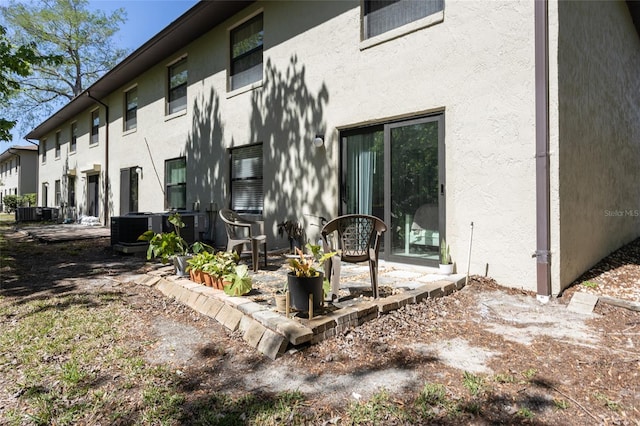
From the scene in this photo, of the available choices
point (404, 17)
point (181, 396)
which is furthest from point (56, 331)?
point (404, 17)

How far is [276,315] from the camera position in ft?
9.70

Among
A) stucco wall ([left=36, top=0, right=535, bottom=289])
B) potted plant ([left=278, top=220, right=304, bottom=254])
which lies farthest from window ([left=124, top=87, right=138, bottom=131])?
potted plant ([left=278, top=220, right=304, bottom=254])

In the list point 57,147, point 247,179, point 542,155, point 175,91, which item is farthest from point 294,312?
point 57,147

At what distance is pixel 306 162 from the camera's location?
21.0 feet

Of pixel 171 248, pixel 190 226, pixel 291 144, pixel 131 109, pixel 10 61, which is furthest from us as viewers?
pixel 131 109

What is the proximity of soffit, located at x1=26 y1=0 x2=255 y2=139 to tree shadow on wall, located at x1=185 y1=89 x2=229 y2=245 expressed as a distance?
4.91 feet

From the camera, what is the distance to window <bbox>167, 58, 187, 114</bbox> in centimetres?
988

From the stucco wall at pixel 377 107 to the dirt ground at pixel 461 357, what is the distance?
878mm

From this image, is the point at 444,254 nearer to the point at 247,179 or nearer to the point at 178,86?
the point at 247,179

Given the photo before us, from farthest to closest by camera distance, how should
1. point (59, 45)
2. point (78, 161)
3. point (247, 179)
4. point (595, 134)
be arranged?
1. point (59, 45)
2. point (78, 161)
3. point (247, 179)
4. point (595, 134)

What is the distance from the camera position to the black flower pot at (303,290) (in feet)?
9.50

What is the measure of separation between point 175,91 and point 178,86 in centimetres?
20

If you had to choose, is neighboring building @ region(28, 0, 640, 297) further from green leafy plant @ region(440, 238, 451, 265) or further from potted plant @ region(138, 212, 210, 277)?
potted plant @ region(138, 212, 210, 277)

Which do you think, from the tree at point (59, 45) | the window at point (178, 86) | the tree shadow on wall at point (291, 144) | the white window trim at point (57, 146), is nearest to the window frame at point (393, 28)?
the tree shadow on wall at point (291, 144)
